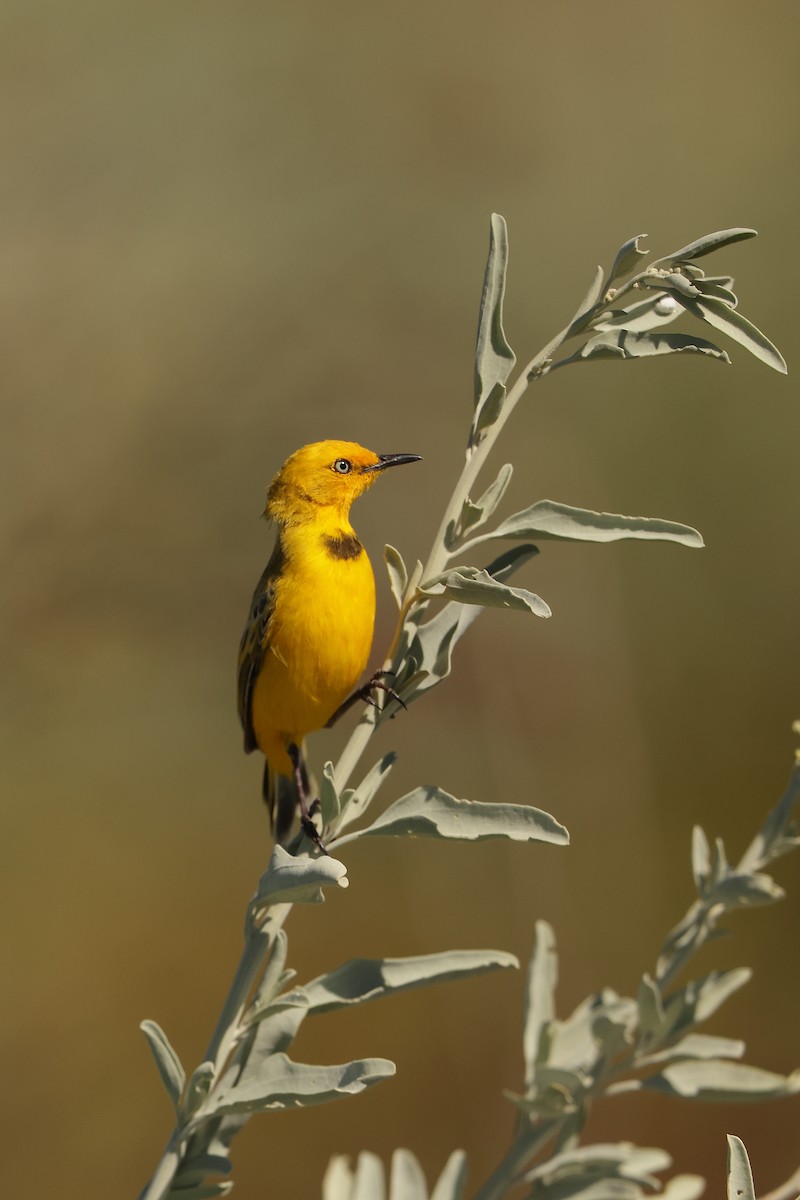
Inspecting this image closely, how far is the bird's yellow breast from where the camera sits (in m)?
2.04

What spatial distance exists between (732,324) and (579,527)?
236mm

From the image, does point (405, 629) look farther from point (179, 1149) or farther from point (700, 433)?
point (700, 433)

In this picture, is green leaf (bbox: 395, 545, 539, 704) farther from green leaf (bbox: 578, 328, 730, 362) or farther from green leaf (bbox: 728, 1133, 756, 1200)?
green leaf (bbox: 728, 1133, 756, 1200)

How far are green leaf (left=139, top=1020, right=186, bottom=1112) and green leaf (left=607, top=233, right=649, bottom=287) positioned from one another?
2.46 ft

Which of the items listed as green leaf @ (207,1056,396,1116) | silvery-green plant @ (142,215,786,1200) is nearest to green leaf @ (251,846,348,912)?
silvery-green plant @ (142,215,786,1200)

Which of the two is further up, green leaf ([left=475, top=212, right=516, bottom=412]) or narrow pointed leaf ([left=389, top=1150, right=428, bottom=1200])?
green leaf ([left=475, top=212, right=516, bottom=412])

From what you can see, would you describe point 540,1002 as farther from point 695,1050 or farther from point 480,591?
point 480,591

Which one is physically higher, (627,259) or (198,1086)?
(627,259)

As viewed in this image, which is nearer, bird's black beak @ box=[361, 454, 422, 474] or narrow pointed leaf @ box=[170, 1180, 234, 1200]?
narrow pointed leaf @ box=[170, 1180, 234, 1200]

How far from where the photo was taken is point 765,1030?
3.95 meters

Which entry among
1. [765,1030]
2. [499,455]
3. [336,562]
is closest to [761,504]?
[499,455]

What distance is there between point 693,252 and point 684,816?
3.43 metres

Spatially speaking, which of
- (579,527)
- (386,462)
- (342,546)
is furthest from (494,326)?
(386,462)

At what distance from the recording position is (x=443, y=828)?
3.10 feet
